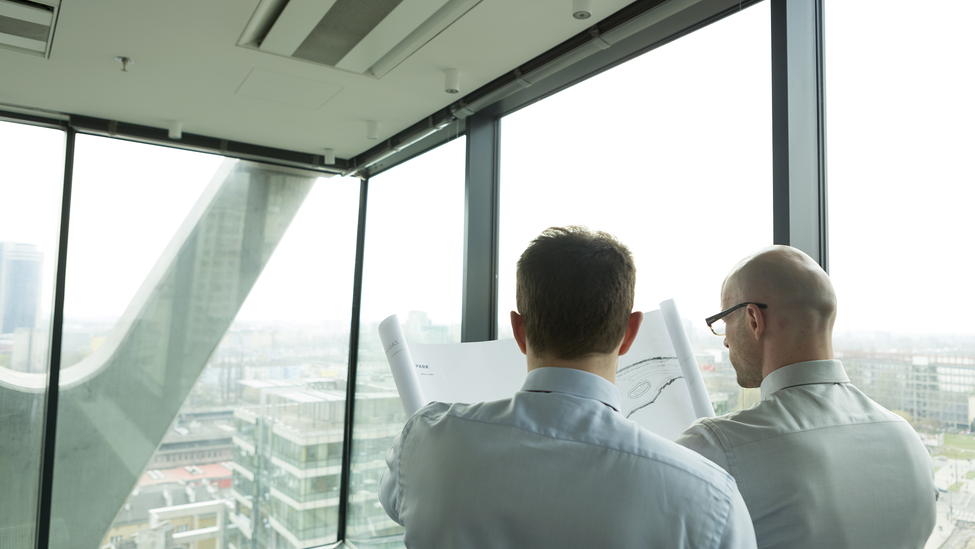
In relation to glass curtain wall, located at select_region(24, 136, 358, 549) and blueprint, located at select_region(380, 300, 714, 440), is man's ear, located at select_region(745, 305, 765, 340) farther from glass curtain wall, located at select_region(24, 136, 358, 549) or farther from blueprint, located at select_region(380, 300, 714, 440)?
glass curtain wall, located at select_region(24, 136, 358, 549)

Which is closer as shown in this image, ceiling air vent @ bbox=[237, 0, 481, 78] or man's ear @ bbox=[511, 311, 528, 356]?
man's ear @ bbox=[511, 311, 528, 356]

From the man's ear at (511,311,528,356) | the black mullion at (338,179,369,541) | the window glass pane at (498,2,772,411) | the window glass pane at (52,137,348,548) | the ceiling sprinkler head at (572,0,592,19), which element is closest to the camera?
the man's ear at (511,311,528,356)

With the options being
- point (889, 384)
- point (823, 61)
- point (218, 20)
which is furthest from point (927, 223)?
point (218, 20)

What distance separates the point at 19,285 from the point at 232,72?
1895 millimetres

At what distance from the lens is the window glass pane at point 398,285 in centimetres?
339

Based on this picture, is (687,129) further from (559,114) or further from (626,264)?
(626,264)

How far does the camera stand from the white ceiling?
2.23m

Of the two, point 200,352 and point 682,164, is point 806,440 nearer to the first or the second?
point 682,164

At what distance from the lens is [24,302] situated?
340cm

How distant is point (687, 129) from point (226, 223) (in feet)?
10.4

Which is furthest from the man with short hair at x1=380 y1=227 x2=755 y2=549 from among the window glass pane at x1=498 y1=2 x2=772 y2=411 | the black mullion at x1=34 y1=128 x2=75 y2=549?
the black mullion at x1=34 y1=128 x2=75 y2=549

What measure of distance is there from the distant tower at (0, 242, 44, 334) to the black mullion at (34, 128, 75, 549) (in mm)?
101

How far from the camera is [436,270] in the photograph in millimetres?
3492

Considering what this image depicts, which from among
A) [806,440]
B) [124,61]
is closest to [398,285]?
[124,61]
